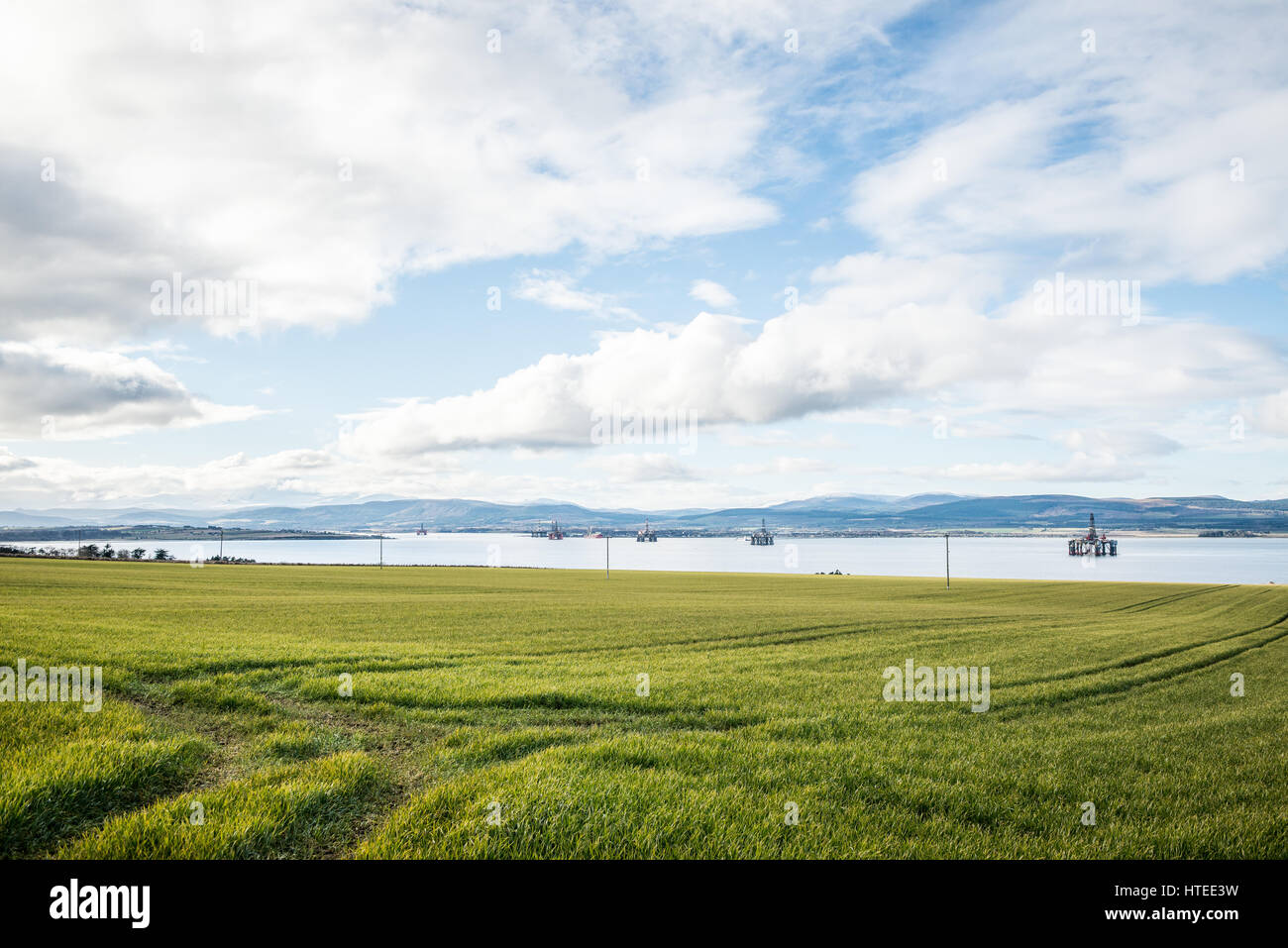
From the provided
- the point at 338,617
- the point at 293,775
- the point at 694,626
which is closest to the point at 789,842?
the point at 293,775

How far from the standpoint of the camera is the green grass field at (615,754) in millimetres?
6863

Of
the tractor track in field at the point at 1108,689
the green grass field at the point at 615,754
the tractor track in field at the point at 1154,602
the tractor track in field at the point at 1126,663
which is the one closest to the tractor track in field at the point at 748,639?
the green grass field at the point at 615,754

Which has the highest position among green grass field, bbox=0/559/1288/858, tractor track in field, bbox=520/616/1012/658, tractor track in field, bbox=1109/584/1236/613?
green grass field, bbox=0/559/1288/858

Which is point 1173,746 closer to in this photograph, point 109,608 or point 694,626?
point 694,626

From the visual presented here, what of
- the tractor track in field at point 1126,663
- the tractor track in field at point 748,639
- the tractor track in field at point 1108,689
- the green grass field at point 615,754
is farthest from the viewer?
the tractor track in field at point 748,639

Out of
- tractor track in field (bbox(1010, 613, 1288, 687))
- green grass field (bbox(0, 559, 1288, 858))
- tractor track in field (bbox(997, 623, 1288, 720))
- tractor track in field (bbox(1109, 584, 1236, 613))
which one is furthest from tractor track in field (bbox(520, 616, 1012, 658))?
tractor track in field (bbox(1109, 584, 1236, 613))

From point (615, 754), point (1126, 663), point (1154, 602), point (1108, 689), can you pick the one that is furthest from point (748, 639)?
point (1154, 602)

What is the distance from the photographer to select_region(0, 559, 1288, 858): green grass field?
6.86 meters

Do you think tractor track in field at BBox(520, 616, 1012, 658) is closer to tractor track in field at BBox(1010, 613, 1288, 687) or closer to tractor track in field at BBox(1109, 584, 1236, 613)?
tractor track in field at BBox(1010, 613, 1288, 687)

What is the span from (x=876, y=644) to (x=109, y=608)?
3649cm

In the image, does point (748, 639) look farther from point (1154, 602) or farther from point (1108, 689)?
point (1154, 602)

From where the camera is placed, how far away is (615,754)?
31.6 feet

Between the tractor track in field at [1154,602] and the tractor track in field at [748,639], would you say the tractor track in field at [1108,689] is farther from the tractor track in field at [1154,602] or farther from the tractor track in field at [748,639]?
the tractor track in field at [1154,602]
